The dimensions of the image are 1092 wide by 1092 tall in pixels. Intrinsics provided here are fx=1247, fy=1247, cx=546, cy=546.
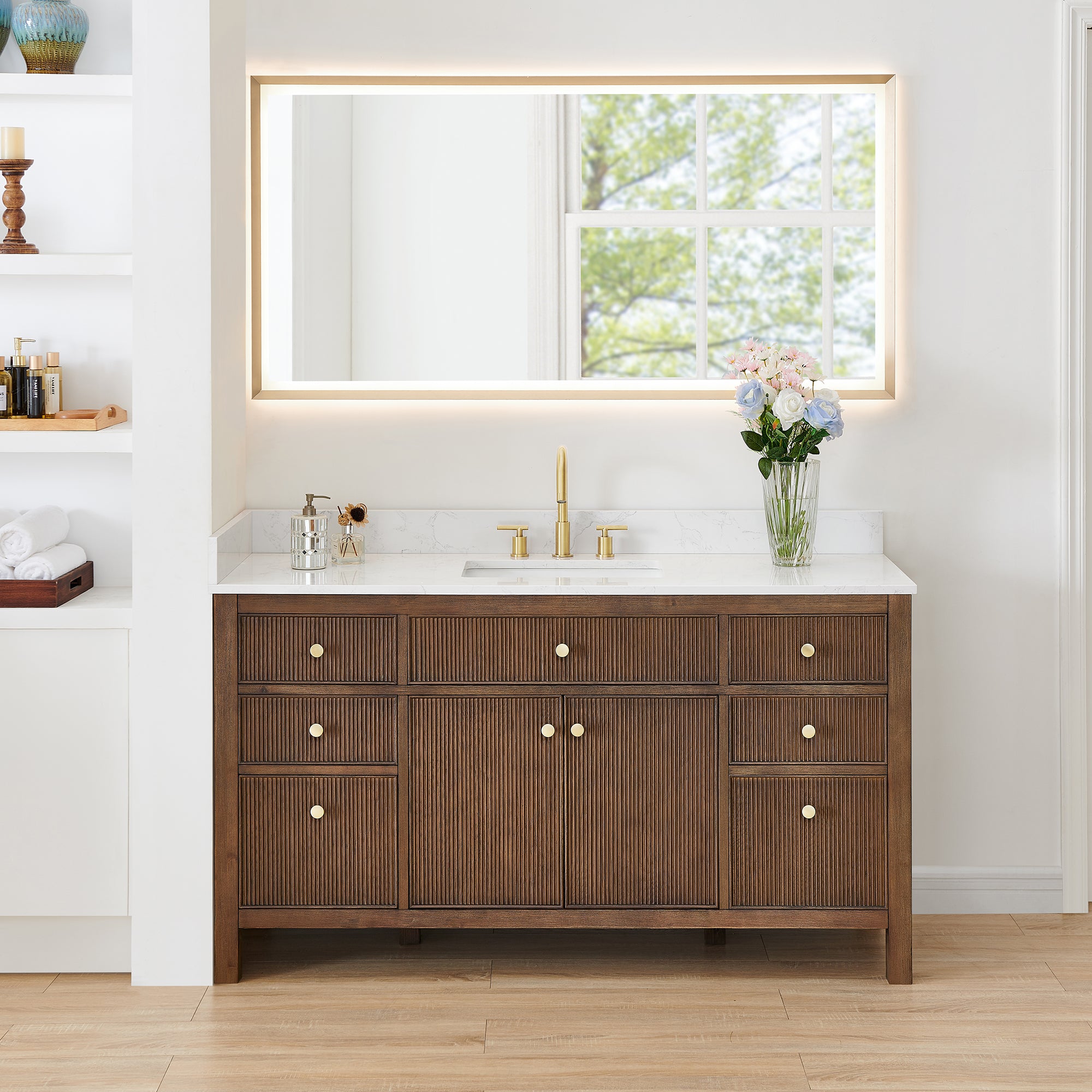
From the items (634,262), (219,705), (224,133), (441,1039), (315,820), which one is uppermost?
(224,133)

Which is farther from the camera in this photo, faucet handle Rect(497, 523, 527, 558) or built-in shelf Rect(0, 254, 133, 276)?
faucet handle Rect(497, 523, 527, 558)

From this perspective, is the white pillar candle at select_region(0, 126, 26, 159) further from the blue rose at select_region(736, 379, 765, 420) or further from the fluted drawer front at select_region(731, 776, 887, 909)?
the fluted drawer front at select_region(731, 776, 887, 909)

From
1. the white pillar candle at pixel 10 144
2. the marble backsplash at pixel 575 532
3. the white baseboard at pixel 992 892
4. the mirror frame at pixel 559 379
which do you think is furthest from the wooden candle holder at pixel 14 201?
the white baseboard at pixel 992 892

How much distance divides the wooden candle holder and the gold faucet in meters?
1.24

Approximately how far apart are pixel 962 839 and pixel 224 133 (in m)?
2.34

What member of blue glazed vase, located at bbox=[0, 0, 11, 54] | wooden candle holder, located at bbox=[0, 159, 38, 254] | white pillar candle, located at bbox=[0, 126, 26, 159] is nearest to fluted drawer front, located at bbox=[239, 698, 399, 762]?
wooden candle holder, located at bbox=[0, 159, 38, 254]

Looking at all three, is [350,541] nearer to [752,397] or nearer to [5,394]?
[5,394]

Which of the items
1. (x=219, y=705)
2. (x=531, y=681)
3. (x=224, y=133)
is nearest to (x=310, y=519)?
(x=219, y=705)

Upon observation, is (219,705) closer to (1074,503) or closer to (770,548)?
(770,548)

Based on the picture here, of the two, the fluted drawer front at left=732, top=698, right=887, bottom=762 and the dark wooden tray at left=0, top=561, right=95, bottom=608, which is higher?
the dark wooden tray at left=0, top=561, right=95, bottom=608

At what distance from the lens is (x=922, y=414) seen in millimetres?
2957

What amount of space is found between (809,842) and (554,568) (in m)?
0.82

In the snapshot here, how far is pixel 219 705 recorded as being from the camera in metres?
2.54

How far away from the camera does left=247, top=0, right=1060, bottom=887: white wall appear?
114 inches
